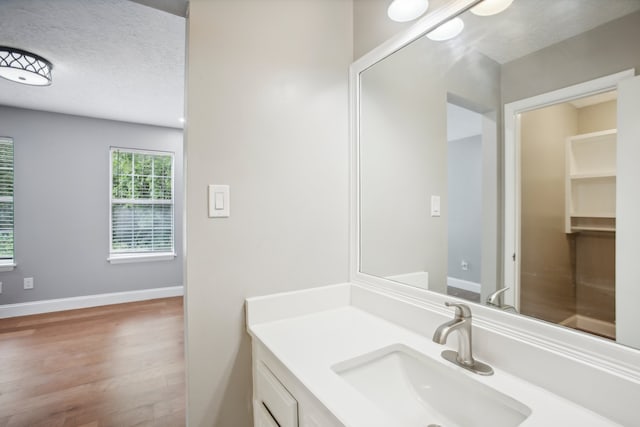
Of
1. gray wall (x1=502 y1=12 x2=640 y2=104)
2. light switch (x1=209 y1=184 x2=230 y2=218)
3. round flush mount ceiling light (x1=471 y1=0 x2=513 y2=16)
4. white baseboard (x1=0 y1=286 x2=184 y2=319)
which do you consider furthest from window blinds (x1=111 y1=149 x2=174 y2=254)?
gray wall (x1=502 y1=12 x2=640 y2=104)

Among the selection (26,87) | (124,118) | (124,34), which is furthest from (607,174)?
(124,118)

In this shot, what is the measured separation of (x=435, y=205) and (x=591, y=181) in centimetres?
53

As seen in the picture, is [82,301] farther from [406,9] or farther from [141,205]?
[406,9]

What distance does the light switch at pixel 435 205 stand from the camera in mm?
1189

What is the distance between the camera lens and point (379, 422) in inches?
24.4

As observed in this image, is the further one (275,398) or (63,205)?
(63,205)

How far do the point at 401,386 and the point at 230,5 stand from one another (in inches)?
60.3

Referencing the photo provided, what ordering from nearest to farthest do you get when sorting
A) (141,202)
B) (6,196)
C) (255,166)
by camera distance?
(255,166), (6,196), (141,202)

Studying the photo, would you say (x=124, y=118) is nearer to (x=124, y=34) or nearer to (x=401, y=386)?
(x=124, y=34)

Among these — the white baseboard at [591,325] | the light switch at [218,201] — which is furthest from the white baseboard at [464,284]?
the light switch at [218,201]

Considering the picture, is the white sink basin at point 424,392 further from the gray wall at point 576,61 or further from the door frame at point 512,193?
the gray wall at point 576,61

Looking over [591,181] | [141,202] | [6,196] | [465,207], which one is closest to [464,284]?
[465,207]

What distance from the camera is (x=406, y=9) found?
1.14m

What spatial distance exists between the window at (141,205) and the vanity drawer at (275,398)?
145 inches
